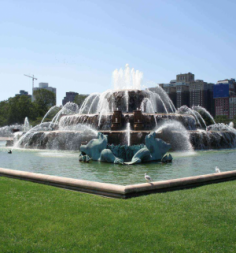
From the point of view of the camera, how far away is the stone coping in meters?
7.58

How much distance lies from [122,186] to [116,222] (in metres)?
1.95

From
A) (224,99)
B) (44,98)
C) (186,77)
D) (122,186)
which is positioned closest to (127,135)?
(122,186)

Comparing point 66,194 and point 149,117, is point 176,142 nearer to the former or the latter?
point 149,117

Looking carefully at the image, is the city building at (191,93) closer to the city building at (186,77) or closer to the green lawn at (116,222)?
the city building at (186,77)

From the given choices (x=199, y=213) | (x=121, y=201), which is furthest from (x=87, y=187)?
(x=199, y=213)

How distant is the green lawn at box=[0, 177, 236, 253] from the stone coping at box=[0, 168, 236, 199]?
0.30m

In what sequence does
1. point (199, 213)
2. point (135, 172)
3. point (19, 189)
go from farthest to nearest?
point (135, 172) < point (19, 189) < point (199, 213)

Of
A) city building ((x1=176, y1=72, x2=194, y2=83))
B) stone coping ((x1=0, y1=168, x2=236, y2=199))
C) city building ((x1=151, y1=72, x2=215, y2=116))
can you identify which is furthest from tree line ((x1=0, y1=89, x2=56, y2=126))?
city building ((x1=176, y1=72, x2=194, y2=83))

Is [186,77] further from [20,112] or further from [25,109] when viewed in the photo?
[20,112]

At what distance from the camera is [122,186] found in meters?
7.59

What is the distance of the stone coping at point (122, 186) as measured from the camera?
7582 millimetres

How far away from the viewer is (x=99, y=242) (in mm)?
4867

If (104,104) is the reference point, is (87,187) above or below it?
below

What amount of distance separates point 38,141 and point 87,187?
18710 millimetres
